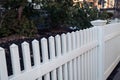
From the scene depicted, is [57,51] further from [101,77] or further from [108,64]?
[108,64]

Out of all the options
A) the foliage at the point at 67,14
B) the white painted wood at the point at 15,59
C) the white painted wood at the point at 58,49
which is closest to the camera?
the white painted wood at the point at 15,59

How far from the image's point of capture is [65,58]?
2.57m

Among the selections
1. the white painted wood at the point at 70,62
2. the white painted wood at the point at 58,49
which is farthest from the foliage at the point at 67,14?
the white painted wood at the point at 58,49

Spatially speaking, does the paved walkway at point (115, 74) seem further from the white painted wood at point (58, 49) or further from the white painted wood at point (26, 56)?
the white painted wood at point (26, 56)

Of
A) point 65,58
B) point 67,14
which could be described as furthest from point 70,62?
point 67,14

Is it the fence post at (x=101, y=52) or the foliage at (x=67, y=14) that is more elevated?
the foliage at (x=67, y=14)

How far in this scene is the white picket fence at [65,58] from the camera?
1.81 metres

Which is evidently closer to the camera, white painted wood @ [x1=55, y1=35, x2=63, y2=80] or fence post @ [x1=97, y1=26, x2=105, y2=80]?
white painted wood @ [x1=55, y1=35, x2=63, y2=80]

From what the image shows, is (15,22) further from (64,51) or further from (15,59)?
(15,59)

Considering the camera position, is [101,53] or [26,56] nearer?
[26,56]

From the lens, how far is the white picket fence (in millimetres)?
1810

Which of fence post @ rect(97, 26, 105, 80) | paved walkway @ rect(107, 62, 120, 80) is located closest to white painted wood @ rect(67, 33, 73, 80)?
fence post @ rect(97, 26, 105, 80)

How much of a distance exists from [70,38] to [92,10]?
15.1 feet

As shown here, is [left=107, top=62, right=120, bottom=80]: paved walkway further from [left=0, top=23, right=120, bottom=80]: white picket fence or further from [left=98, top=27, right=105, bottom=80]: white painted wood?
[left=98, top=27, right=105, bottom=80]: white painted wood
